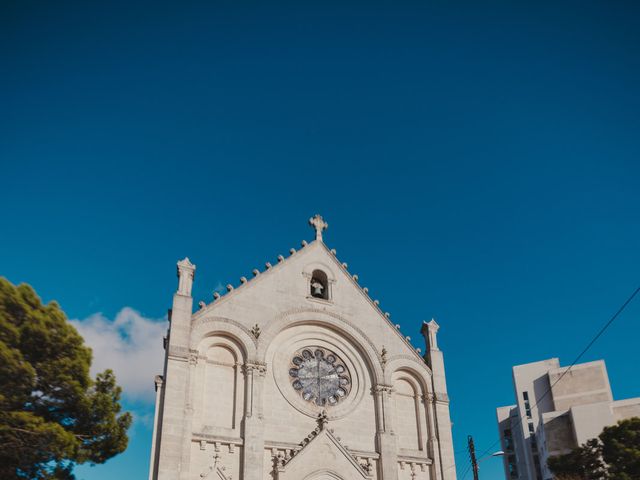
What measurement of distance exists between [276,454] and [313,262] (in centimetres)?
1022

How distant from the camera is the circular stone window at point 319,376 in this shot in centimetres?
2802

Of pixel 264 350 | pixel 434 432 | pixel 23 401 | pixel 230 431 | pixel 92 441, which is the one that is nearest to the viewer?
pixel 23 401

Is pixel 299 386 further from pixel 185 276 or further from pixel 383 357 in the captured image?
pixel 185 276

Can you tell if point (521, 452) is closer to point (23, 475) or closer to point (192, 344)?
point (192, 344)

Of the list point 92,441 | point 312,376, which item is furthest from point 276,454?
point 92,441

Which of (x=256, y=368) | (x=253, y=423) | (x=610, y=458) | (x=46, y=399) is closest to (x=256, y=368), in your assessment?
(x=256, y=368)

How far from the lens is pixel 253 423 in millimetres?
25266

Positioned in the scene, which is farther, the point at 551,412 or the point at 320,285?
the point at 551,412

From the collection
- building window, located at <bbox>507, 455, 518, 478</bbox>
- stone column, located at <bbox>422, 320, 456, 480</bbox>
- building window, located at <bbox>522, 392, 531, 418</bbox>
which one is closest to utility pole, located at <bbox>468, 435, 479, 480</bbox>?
stone column, located at <bbox>422, 320, 456, 480</bbox>

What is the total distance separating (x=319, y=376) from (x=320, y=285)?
5.15m

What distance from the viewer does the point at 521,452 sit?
77.9 meters

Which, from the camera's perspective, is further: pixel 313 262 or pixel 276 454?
pixel 313 262

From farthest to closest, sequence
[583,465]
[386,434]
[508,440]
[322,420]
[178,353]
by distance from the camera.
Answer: [508,440] < [583,465] < [386,434] < [322,420] < [178,353]

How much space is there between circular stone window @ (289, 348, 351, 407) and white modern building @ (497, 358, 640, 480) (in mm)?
34157
